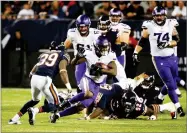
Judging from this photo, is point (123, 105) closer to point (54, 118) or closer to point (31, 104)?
point (54, 118)

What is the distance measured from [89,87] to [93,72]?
24 cm

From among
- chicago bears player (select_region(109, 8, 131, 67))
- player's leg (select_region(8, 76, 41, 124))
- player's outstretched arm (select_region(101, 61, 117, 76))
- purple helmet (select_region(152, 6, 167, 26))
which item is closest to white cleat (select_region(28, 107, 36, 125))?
player's leg (select_region(8, 76, 41, 124))

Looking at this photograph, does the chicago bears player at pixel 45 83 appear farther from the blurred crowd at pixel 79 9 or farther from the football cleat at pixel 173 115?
the blurred crowd at pixel 79 9

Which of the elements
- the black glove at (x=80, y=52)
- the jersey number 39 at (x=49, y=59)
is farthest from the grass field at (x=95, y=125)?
the black glove at (x=80, y=52)

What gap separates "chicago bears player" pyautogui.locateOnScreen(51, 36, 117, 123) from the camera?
36.8ft

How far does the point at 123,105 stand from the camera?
11.8 meters

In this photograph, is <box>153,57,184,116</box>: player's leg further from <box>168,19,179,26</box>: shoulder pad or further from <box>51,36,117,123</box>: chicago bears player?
<box>51,36,117,123</box>: chicago bears player

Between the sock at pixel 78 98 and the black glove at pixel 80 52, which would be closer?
the sock at pixel 78 98

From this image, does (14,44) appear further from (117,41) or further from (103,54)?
(103,54)

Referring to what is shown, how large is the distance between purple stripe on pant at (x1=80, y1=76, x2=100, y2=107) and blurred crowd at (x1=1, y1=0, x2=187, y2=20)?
6414 mm

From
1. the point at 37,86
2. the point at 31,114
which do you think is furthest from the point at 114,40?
the point at 31,114

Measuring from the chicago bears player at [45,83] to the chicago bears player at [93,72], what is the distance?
0.19m

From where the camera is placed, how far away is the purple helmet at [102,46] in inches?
441

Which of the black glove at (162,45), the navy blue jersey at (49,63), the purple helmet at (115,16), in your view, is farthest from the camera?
the purple helmet at (115,16)
